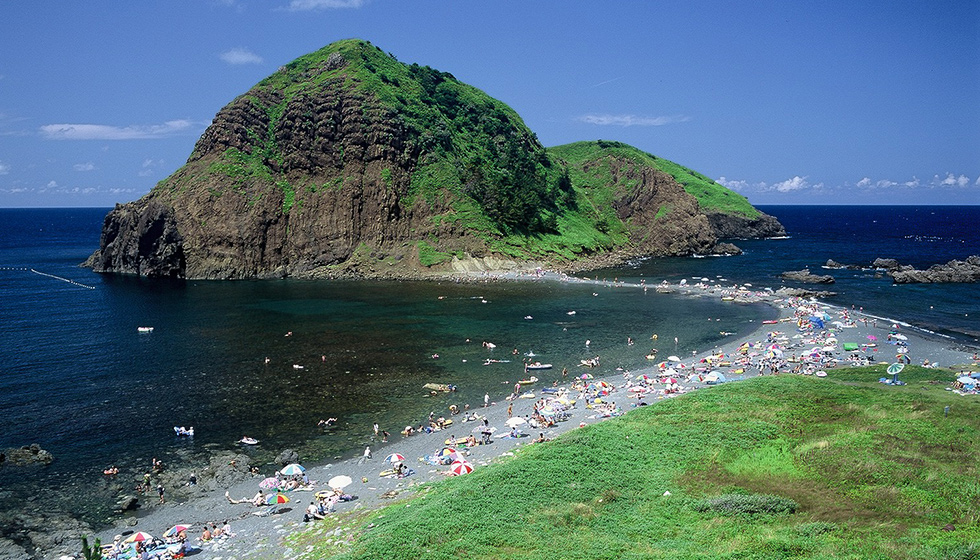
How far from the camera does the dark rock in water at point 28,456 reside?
37531 millimetres

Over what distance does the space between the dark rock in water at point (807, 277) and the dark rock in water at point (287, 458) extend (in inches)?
3873

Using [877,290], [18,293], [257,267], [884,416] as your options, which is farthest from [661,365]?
[18,293]

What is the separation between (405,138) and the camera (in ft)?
434

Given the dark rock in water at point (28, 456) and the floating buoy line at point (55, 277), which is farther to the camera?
the floating buoy line at point (55, 277)

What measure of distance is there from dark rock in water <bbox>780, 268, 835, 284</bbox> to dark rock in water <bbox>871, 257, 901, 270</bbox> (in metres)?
17.9

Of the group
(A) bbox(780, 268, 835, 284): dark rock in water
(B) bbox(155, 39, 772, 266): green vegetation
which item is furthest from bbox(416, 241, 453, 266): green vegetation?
(A) bbox(780, 268, 835, 284): dark rock in water

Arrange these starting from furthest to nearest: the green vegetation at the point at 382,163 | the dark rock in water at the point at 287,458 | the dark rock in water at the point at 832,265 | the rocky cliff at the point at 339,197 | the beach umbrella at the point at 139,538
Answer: the dark rock in water at the point at 832,265 → the green vegetation at the point at 382,163 → the rocky cliff at the point at 339,197 → the dark rock in water at the point at 287,458 → the beach umbrella at the point at 139,538

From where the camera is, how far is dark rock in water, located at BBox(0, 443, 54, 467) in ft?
123

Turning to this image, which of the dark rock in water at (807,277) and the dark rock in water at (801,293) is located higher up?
the dark rock in water at (807,277)

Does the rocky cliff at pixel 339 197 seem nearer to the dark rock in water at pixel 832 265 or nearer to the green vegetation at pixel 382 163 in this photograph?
the green vegetation at pixel 382 163

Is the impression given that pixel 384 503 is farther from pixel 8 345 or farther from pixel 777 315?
pixel 777 315

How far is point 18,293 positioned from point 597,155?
518ft

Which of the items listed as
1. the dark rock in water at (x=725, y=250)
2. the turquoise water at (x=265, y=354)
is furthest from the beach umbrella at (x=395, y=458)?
the dark rock in water at (x=725, y=250)

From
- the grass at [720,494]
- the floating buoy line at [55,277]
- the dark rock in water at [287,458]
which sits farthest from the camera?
the floating buoy line at [55,277]
